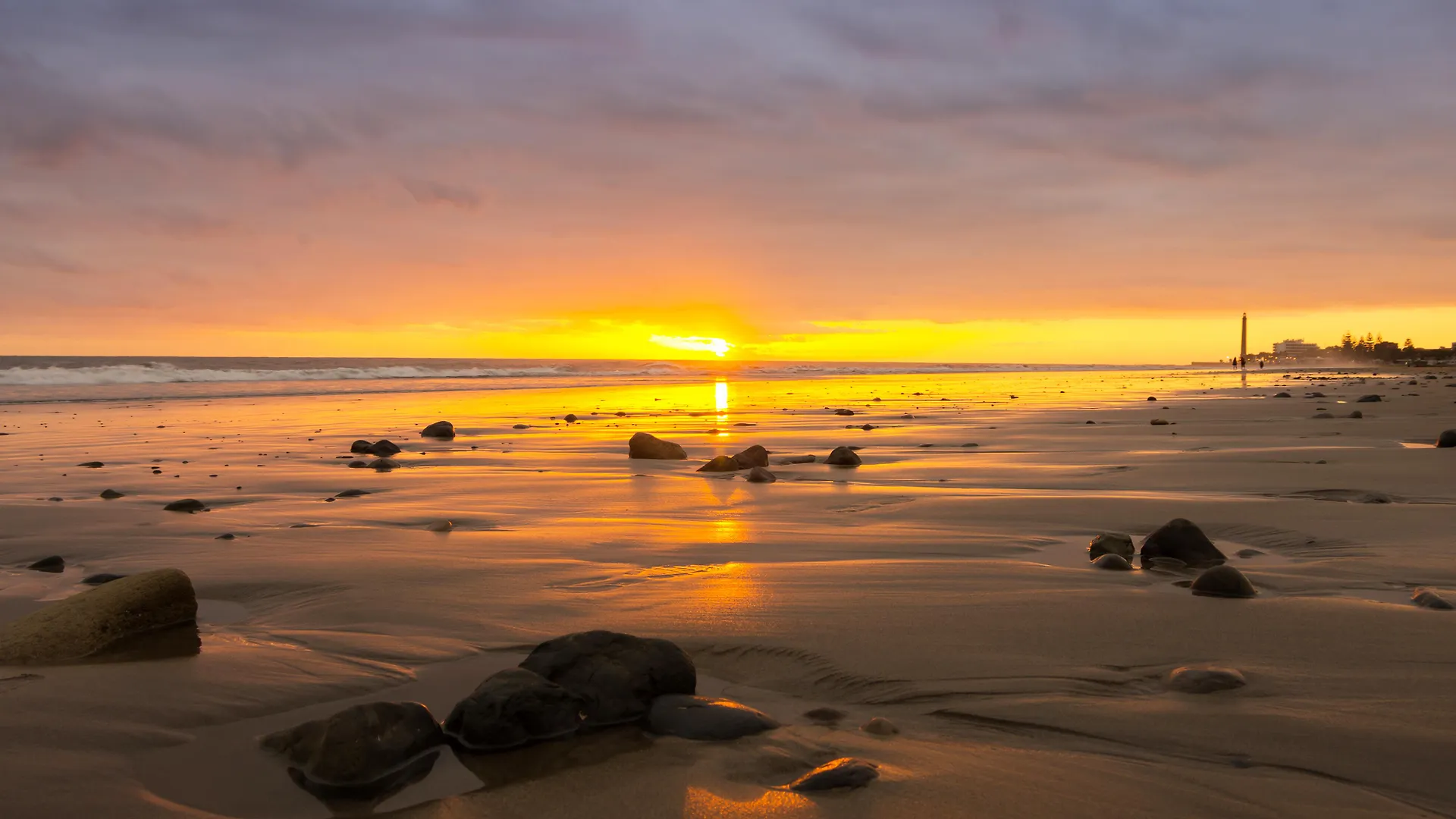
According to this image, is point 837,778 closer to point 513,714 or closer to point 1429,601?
point 513,714

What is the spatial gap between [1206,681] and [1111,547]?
1.61 meters

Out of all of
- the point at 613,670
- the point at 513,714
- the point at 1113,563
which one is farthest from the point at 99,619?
the point at 1113,563

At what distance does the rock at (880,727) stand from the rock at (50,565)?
3681mm

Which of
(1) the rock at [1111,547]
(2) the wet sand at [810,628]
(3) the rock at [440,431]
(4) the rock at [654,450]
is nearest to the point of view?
(2) the wet sand at [810,628]

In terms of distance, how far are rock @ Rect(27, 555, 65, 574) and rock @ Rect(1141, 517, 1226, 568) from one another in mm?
4593

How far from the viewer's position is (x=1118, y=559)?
349 centimetres

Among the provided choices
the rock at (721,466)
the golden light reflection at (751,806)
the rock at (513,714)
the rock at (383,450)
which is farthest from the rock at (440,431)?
the golden light reflection at (751,806)

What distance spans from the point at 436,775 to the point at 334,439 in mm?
9340

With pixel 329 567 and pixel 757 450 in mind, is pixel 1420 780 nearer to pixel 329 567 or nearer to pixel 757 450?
pixel 329 567

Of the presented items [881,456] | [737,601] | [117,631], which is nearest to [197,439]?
[881,456]

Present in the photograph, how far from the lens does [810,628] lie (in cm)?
278

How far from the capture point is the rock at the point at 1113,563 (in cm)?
347

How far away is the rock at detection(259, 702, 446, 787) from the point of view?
6.06 feet

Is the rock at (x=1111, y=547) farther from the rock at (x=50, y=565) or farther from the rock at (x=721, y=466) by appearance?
the rock at (x=50, y=565)
